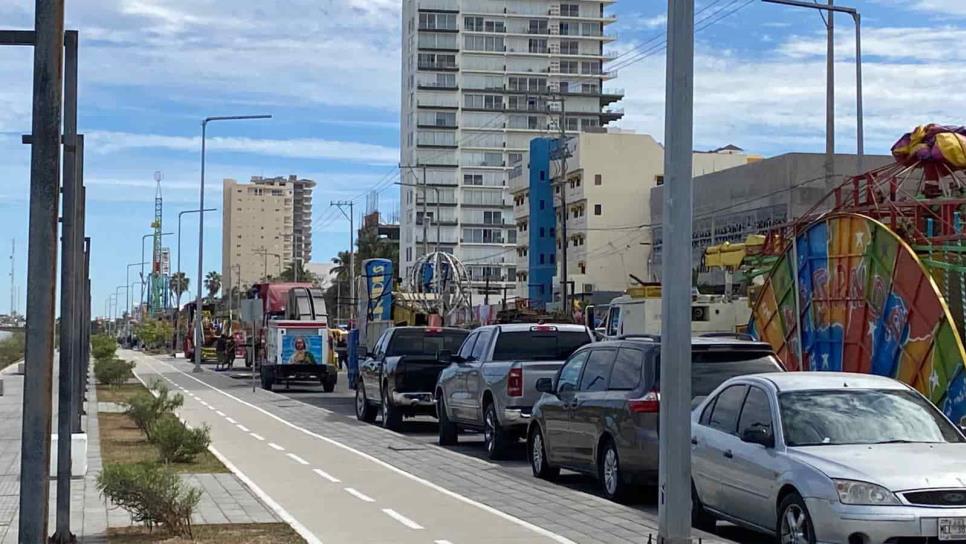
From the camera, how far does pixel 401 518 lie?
12.6 meters

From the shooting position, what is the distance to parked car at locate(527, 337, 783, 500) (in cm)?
1374

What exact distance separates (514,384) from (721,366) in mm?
5301

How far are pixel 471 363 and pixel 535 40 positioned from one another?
113 m

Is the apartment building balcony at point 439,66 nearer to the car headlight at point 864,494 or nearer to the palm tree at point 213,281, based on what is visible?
the palm tree at point 213,281

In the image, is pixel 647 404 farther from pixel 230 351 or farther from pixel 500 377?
pixel 230 351

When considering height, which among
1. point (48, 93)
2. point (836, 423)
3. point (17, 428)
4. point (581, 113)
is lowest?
point (17, 428)

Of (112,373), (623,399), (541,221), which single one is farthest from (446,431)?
(541,221)

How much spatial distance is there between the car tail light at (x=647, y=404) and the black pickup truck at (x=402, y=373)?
11.2m

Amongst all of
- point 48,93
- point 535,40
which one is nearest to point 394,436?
point 48,93

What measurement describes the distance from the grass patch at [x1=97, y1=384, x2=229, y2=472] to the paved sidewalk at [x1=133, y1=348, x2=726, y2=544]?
142cm

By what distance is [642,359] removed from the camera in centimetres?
1420

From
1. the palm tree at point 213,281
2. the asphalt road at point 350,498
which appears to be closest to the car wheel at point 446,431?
the asphalt road at point 350,498

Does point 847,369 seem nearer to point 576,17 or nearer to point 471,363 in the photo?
point 471,363

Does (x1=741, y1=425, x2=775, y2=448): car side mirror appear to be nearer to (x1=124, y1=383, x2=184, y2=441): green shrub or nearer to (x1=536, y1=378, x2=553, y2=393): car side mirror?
(x1=536, y1=378, x2=553, y2=393): car side mirror
